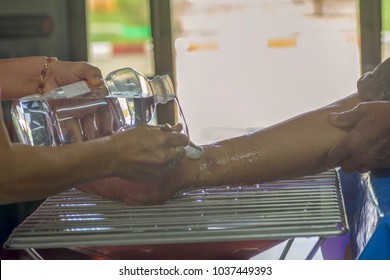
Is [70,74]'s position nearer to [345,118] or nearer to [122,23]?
[345,118]

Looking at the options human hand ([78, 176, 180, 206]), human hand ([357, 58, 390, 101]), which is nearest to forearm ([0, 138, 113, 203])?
human hand ([78, 176, 180, 206])

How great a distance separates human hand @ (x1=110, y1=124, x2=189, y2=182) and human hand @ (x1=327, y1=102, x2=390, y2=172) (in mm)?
338

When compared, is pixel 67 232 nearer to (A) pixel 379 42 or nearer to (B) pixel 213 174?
(B) pixel 213 174

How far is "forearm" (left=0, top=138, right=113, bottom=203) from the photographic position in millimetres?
841

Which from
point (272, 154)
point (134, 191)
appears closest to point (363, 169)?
point (272, 154)

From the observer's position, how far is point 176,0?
318cm

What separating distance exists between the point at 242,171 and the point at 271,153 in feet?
0.24

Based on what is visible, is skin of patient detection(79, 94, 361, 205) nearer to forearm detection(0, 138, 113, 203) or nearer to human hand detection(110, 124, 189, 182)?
human hand detection(110, 124, 189, 182)

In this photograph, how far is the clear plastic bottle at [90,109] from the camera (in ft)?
4.09

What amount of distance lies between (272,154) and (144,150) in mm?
408

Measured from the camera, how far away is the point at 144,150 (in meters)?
0.93

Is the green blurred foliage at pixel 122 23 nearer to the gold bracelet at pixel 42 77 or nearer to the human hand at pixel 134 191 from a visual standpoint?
the gold bracelet at pixel 42 77

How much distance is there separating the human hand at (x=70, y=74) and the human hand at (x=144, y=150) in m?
0.26
